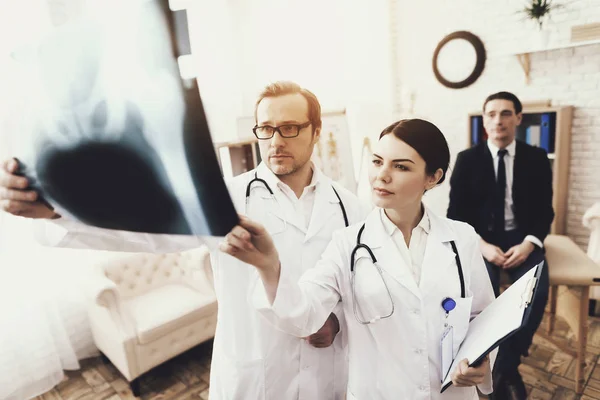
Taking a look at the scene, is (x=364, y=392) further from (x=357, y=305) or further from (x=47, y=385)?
(x=47, y=385)

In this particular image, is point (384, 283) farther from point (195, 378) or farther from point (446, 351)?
point (195, 378)

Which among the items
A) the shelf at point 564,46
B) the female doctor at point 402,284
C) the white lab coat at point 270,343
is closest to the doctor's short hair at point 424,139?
the female doctor at point 402,284

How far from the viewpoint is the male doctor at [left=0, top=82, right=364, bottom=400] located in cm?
123

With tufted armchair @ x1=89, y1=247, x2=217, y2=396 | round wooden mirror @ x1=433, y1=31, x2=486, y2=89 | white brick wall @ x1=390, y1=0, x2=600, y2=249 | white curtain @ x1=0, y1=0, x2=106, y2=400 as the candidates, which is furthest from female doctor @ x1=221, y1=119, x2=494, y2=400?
round wooden mirror @ x1=433, y1=31, x2=486, y2=89

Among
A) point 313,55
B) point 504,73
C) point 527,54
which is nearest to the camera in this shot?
point 527,54

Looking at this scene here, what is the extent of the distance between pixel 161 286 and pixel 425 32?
137 inches

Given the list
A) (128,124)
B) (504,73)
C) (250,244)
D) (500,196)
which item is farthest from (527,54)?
(128,124)

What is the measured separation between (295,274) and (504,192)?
5.59 ft

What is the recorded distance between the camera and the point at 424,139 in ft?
3.46

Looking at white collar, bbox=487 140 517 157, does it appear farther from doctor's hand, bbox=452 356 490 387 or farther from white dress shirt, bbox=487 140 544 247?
doctor's hand, bbox=452 356 490 387

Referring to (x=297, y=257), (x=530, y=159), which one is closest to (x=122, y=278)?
(x=297, y=257)

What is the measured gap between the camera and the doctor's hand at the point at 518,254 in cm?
217

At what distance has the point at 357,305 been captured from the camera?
1.09 metres

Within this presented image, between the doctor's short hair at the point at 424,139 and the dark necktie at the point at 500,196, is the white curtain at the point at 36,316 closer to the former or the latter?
the doctor's short hair at the point at 424,139
